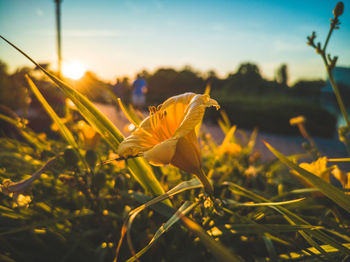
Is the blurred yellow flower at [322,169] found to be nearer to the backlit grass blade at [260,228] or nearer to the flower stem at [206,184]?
the backlit grass blade at [260,228]

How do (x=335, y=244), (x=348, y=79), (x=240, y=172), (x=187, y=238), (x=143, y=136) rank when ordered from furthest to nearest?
(x=240, y=172) → (x=348, y=79) → (x=187, y=238) → (x=143, y=136) → (x=335, y=244)

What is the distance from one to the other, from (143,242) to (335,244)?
65 cm

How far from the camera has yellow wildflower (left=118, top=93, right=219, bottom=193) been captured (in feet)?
1.62

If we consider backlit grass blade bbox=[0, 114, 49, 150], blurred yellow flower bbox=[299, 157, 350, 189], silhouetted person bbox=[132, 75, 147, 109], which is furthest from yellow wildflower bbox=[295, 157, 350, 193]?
silhouetted person bbox=[132, 75, 147, 109]

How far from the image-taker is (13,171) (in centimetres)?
103

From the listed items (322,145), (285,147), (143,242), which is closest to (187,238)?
(143,242)

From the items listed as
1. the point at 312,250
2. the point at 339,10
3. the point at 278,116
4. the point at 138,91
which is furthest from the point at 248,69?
the point at 312,250

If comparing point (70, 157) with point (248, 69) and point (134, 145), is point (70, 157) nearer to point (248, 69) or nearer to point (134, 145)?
point (134, 145)

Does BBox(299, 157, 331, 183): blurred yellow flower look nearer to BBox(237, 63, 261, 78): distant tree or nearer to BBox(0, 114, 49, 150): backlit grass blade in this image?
BBox(0, 114, 49, 150): backlit grass blade

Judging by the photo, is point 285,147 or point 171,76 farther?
point 171,76

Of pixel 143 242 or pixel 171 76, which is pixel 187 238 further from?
pixel 171 76

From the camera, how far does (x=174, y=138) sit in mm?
509

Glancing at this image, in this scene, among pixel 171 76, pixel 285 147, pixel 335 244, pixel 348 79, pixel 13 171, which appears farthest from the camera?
pixel 171 76

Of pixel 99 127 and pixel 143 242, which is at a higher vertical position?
pixel 99 127
